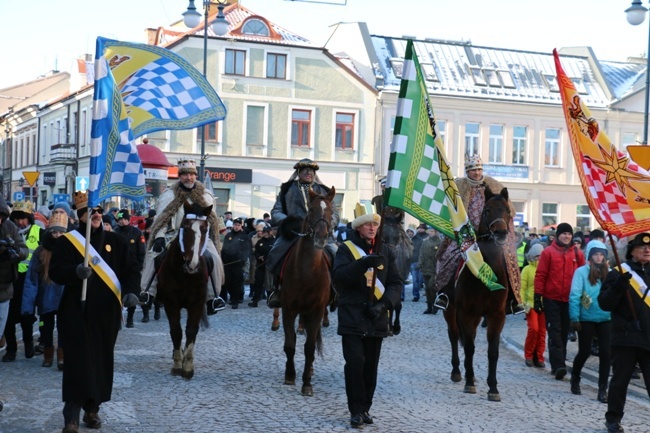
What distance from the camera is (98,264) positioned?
8562mm

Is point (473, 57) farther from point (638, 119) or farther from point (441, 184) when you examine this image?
point (441, 184)

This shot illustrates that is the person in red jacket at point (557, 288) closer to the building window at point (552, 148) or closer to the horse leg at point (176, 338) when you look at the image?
the horse leg at point (176, 338)

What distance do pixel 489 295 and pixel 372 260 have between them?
10.5 feet

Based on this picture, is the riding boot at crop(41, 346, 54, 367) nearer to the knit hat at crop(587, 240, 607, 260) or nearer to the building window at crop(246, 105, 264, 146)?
the knit hat at crop(587, 240, 607, 260)

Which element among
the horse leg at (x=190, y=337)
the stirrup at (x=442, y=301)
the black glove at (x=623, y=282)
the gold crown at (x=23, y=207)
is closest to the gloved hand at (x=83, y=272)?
the horse leg at (x=190, y=337)

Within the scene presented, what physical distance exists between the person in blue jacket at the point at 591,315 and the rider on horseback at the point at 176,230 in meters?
4.30

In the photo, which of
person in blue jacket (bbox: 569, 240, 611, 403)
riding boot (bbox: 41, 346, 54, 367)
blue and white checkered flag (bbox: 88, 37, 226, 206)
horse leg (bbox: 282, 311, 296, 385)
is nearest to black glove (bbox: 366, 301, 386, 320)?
horse leg (bbox: 282, 311, 296, 385)


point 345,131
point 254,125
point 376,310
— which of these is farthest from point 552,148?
point 376,310

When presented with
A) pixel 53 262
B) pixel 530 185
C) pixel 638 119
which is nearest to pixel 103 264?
pixel 53 262

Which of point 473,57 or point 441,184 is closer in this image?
point 441,184

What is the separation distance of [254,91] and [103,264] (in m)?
38.8

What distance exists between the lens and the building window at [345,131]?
159 ft

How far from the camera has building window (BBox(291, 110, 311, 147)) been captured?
157 ft

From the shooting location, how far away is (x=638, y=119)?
171ft
